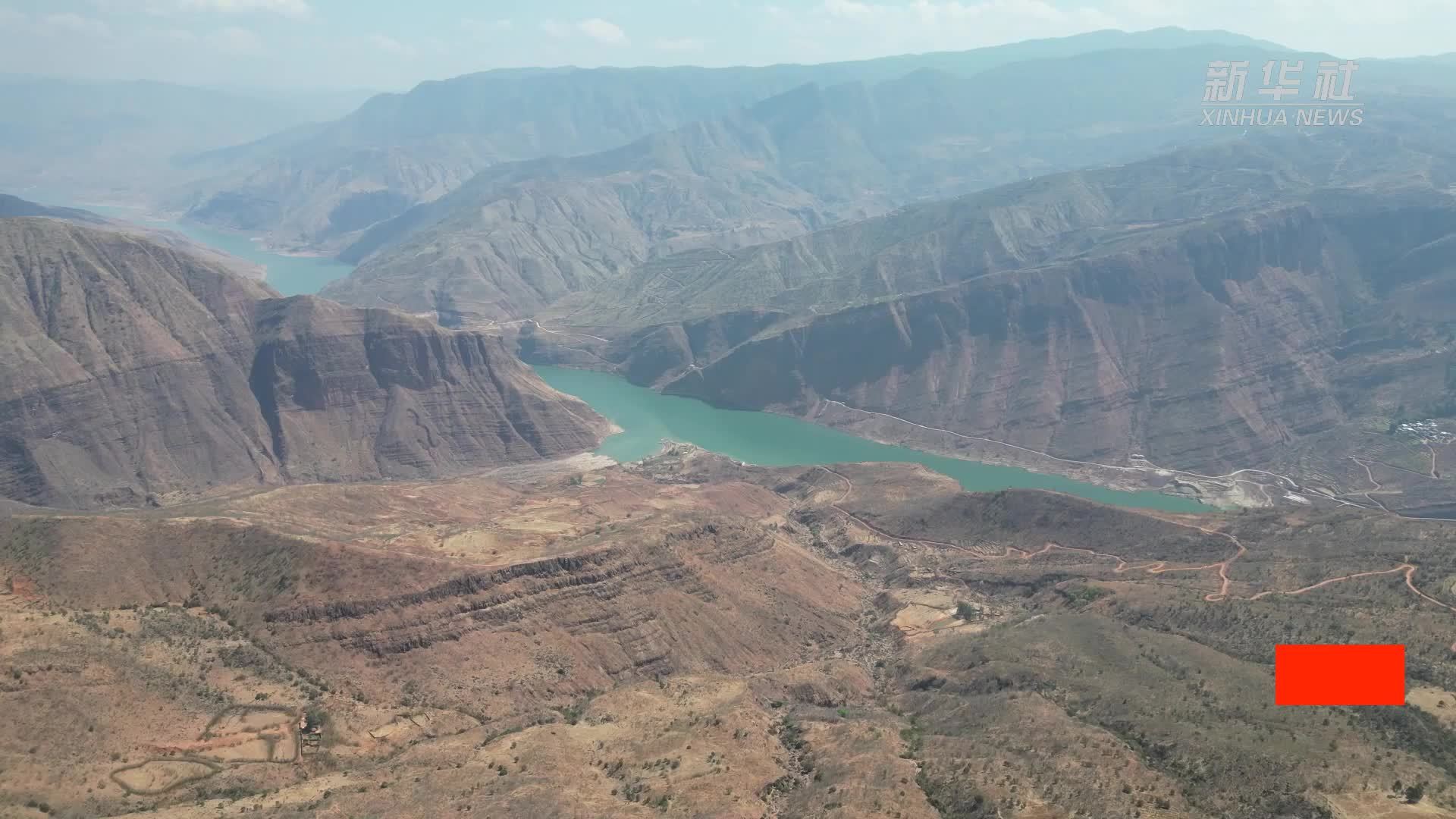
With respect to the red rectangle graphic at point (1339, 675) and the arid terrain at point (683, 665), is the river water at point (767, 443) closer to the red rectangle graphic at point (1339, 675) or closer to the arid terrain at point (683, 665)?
the arid terrain at point (683, 665)

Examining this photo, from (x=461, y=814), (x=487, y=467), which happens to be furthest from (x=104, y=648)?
(x=487, y=467)

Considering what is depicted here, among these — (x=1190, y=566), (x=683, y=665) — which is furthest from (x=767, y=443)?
(x=683, y=665)

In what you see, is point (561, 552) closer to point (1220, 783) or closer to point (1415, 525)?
point (1220, 783)

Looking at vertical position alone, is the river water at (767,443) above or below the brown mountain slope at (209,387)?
below

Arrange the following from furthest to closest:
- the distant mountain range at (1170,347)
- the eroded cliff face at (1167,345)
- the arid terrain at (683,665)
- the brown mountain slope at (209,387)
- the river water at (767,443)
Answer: the eroded cliff face at (1167,345), the distant mountain range at (1170,347), the river water at (767,443), the brown mountain slope at (209,387), the arid terrain at (683,665)

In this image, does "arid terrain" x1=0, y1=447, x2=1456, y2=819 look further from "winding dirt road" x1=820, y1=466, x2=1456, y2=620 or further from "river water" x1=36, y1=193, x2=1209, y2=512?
"river water" x1=36, y1=193, x2=1209, y2=512

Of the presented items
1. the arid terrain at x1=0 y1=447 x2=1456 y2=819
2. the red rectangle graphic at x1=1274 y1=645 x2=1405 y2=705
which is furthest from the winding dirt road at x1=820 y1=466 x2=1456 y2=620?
the red rectangle graphic at x1=1274 y1=645 x2=1405 y2=705

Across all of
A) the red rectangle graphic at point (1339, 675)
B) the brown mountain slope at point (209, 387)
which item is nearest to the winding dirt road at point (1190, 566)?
the red rectangle graphic at point (1339, 675)
